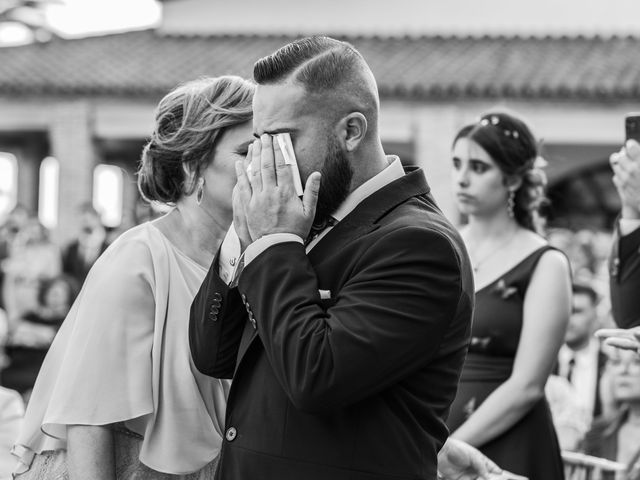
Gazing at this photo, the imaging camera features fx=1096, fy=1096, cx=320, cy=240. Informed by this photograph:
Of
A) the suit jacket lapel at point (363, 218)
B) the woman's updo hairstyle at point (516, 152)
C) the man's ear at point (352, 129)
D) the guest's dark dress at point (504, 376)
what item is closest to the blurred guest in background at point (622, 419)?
the woman's updo hairstyle at point (516, 152)

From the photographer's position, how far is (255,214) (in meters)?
2.45

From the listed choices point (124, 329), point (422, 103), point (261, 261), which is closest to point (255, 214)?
point (261, 261)

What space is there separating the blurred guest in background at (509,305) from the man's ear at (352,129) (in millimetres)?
1629

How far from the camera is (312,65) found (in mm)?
2527

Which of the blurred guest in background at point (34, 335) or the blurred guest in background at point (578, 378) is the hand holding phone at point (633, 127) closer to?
the blurred guest in background at point (578, 378)

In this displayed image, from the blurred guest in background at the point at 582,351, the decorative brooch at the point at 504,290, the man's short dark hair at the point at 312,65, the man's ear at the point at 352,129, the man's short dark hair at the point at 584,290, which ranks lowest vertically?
the blurred guest in background at the point at 582,351

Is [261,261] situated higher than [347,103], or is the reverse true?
[347,103]

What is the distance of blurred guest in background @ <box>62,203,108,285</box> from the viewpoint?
46.3 ft

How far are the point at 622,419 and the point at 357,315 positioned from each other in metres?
3.52

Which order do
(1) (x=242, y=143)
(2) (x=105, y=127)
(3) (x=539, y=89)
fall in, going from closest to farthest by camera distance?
(1) (x=242, y=143) < (3) (x=539, y=89) < (2) (x=105, y=127)

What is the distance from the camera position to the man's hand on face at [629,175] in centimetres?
359

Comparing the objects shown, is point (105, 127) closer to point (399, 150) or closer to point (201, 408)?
point (399, 150)

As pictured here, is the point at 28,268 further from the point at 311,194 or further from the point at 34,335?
the point at 311,194

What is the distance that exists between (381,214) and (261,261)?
307 millimetres
